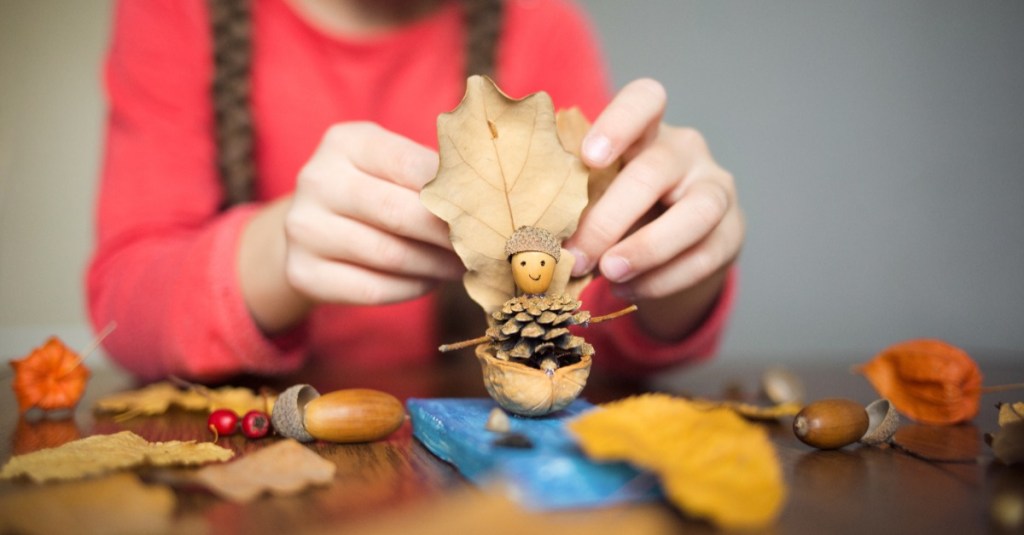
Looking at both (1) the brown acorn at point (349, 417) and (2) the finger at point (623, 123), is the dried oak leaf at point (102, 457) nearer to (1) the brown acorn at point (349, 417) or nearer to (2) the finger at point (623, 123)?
(1) the brown acorn at point (349, 417)

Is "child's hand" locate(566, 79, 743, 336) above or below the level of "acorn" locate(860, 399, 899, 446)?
above

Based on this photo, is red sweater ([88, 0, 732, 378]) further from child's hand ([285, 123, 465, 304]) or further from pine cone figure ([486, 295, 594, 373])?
pine cone figure ([486, 295, 594, 373])

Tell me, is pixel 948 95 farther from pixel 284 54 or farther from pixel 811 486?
pixel 811 486

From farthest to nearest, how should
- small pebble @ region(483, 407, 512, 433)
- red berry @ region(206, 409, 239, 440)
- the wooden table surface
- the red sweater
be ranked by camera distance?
1. the red sweater
2. red berry @ region(206, 409, 239, 440)
3. small pebble @ region(483, 407, 512, 433)
4. the wooden table surface

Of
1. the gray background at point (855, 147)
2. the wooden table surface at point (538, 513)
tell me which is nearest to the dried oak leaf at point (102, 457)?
the wooden table surface at point (538, 513)

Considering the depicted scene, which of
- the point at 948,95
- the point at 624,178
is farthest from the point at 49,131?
the point at 948,95

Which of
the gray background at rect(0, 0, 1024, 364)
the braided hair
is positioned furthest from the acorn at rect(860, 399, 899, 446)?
the gray background at rect(0, 0, 1024, 364)

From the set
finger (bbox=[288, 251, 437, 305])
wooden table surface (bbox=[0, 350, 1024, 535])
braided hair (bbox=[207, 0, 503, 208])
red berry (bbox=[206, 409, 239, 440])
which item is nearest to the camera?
wooden table surface (bbox=[0, 350, 1024, 535])
